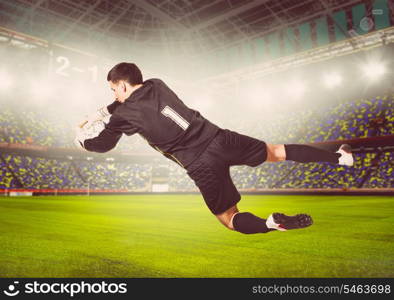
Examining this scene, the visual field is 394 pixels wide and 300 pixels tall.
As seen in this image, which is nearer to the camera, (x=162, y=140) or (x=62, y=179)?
(x=162, y=140)

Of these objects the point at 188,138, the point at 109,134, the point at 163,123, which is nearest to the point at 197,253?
the point at 188,138

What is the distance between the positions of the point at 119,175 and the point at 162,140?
1830 centimetres

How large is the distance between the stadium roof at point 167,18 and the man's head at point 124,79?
1597cm

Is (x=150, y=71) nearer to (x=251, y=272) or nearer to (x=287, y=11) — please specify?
(x=287, y=11)

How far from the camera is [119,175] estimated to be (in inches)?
798

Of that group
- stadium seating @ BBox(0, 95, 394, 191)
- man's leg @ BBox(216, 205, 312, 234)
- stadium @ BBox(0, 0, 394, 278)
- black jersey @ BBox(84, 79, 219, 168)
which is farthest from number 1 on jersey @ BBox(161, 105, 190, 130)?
stadium seating @ BBox(0, 95, 394, 191)

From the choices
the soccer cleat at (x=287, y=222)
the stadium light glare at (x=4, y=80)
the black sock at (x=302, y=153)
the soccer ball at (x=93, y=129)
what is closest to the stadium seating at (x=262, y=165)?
the stadium light glare at (x=4, y=80)

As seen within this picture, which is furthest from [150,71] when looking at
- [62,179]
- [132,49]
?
[62,179]

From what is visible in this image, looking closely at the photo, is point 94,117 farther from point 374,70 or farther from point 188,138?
point 374,70

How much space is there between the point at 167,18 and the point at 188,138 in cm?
1781

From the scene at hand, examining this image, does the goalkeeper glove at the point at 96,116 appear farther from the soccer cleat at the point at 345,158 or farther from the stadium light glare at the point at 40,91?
the stadium light glare at the point at 40,91

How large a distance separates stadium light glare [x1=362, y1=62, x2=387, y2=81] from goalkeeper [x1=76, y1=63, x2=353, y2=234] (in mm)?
18940

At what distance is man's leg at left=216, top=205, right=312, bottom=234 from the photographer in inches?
98.3

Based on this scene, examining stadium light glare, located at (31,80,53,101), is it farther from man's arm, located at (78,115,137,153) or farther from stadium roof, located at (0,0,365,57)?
man's arm, located at (78,115,137,153)
